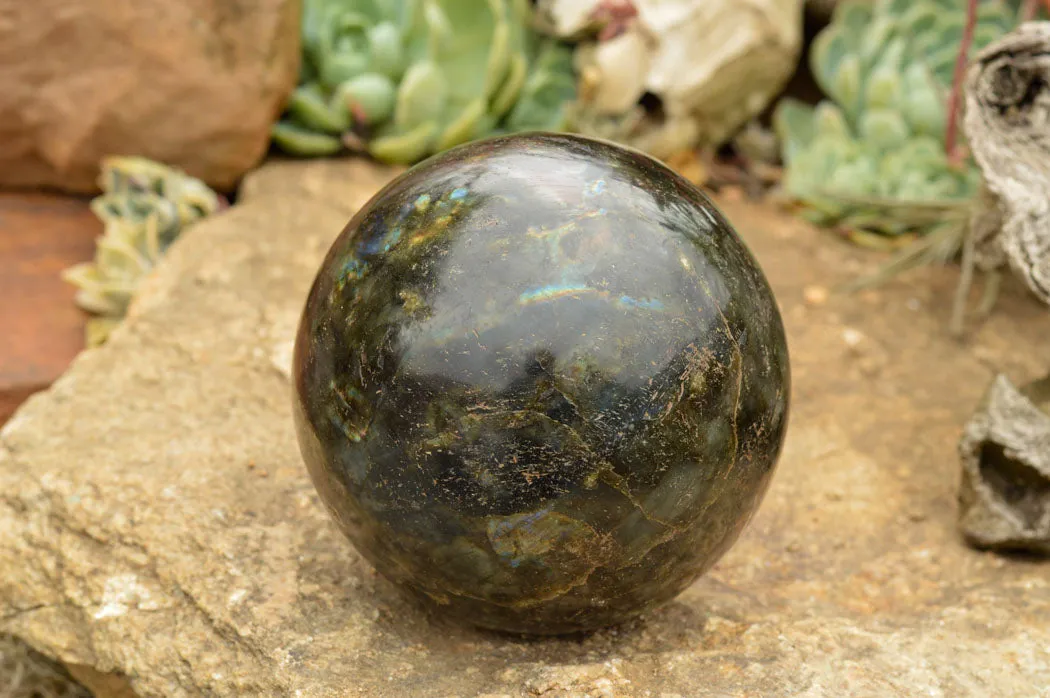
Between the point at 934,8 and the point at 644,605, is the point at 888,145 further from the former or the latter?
the point at 644,605

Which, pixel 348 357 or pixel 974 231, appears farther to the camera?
pixel 974 231

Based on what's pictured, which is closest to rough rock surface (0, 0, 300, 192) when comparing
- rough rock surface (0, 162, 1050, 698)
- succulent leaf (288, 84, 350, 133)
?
succulent leaf (288, 84, 350, 133)

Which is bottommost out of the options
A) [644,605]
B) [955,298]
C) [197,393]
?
[955,298]

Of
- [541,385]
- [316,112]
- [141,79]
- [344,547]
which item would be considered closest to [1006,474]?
[541,385]

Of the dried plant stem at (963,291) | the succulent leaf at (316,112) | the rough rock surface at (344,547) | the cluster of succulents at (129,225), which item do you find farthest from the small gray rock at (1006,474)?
the cluster of succulents at (129,225)

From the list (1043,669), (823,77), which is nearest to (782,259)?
(823,77)

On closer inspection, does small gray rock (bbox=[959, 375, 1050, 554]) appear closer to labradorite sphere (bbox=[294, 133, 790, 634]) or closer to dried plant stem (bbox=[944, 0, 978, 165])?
labradorite sphere (bbox=[294, 133, 790, 634])

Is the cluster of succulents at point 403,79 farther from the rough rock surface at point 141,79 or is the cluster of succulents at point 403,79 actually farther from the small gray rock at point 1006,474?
the small gray rock at point 1006,474
